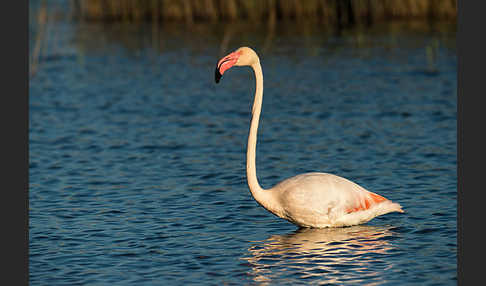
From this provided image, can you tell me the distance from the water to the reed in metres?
1.06

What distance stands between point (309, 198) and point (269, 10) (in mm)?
18808

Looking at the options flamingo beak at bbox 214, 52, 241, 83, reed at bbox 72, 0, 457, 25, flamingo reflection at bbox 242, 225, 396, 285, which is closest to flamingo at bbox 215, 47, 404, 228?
flamingo beak at bbox 214, 52, 241, 83

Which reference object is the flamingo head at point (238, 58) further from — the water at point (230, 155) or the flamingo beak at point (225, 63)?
the water at point (230, 155)

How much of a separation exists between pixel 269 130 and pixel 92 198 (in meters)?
4.75

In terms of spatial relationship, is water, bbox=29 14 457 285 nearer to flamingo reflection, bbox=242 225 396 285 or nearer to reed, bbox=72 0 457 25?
flamingo reflection, bbox=242 225 396 285

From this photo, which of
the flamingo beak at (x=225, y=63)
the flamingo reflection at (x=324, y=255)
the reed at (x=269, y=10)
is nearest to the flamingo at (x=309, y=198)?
the flamingo beak at (x=225, y=63)

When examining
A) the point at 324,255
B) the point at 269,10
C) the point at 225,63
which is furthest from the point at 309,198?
the point at 269,10

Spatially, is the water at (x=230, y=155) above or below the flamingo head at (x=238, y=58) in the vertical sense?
below

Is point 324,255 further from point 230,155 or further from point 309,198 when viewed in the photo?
point 230,155

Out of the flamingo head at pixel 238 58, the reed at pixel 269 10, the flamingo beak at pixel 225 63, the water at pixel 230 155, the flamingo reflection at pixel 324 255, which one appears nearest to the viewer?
the flamingo reflection at pixel 324 255

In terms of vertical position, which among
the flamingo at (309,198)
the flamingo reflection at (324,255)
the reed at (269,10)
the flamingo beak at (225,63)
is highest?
the reed at (269,10)

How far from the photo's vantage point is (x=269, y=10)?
88.3 feet

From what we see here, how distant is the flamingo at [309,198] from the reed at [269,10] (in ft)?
54.1

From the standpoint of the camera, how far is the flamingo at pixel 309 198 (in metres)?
8.72
